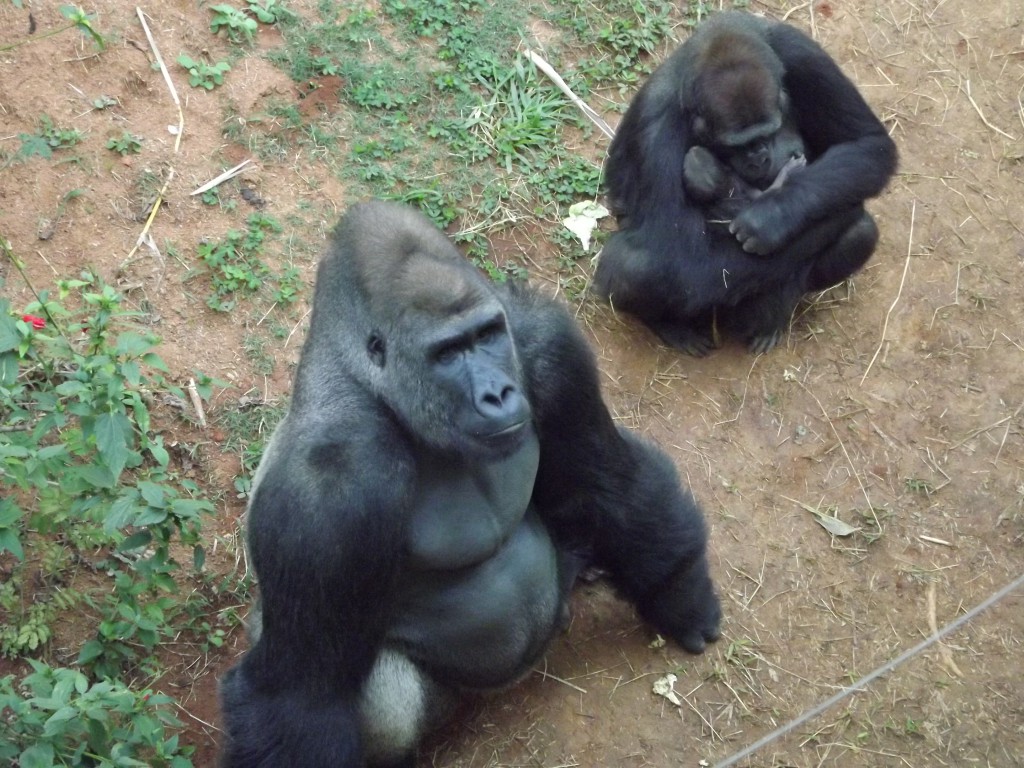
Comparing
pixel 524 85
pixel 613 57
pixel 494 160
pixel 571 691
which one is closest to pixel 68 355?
pixel 571 691

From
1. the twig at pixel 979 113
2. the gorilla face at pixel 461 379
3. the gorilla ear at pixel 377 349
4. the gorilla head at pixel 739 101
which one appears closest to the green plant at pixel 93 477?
the gorilla ear at pixel 377 349

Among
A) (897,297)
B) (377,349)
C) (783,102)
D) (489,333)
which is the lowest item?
(897,297)

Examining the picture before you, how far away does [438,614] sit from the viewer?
3736mm

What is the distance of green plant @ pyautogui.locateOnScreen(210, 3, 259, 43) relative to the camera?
5703 millimetres

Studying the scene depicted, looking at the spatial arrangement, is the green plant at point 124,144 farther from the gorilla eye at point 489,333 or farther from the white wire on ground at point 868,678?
the white wire on ground at point 868,678

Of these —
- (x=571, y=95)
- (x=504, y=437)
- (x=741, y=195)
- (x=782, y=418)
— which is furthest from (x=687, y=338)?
(x=504, y=437)

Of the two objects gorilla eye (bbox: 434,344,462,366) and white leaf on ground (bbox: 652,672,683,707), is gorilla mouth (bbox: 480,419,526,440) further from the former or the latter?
white leaf on ground (bbox: 652,672,683,707)

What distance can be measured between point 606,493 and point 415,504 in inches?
→ 32.0

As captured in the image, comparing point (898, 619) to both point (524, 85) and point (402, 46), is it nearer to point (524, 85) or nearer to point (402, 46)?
point (524, 85)

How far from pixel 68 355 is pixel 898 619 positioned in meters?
3.34

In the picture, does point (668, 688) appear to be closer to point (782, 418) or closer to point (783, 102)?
point (782, 418)

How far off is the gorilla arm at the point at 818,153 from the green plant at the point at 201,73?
2.70 metres

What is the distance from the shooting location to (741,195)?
17.7 feet

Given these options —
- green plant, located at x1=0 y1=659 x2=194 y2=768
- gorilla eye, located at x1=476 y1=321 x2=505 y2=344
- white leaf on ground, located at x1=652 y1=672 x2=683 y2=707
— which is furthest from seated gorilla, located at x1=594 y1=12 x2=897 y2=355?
green plant, located at x1=0 y1=659 x2=194 y2=768
